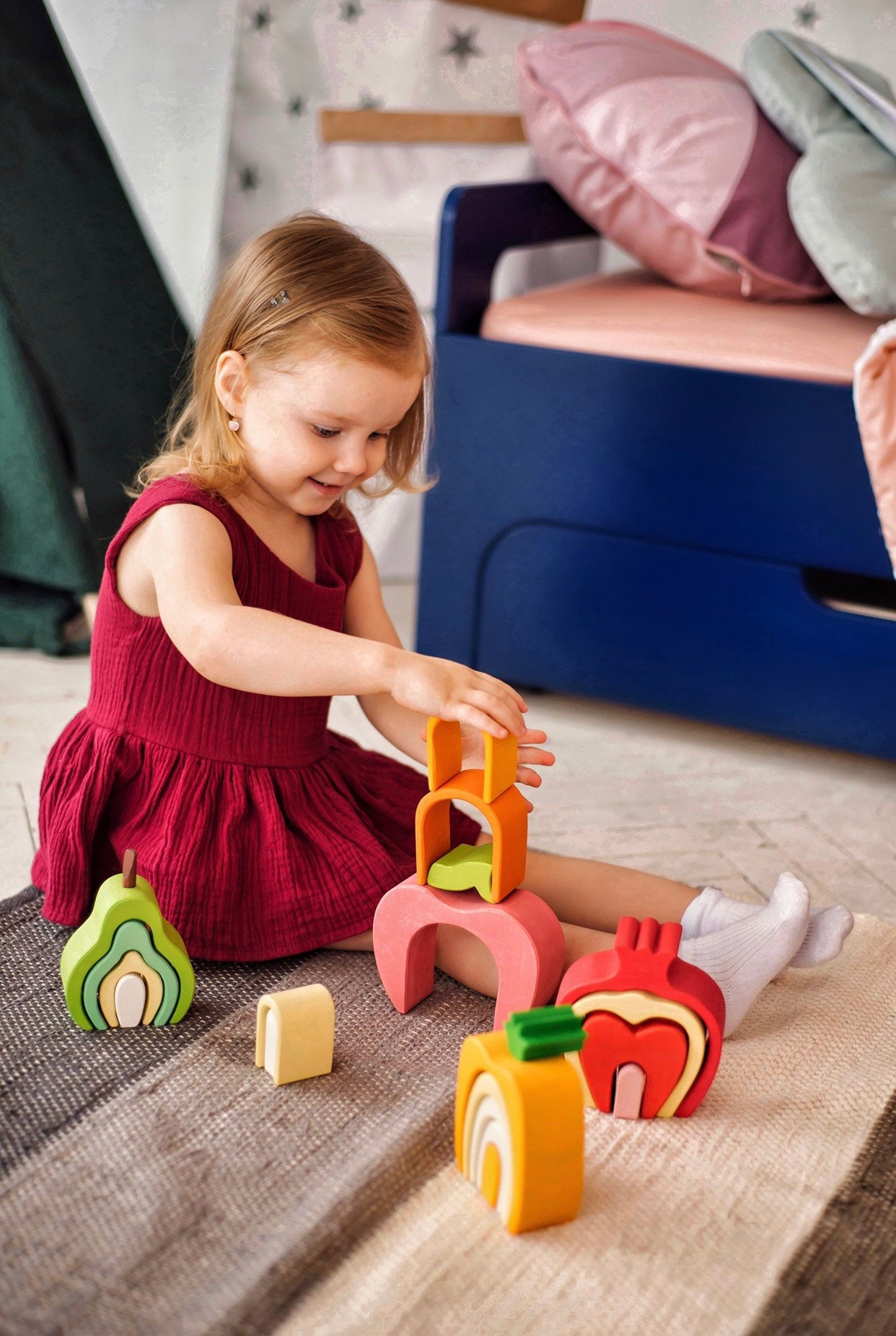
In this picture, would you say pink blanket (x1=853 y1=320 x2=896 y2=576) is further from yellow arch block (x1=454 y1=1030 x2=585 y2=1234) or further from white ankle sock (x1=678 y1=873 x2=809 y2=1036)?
yellow arch block (x1=454 y1=1030 x2=585 y2=1234)

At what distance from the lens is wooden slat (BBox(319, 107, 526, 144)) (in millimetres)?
1882

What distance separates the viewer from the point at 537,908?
2.89 ft

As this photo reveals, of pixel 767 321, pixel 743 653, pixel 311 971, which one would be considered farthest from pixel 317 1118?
pixel 767 321

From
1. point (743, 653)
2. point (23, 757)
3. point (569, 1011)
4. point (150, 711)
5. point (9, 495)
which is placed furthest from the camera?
point (9, 495)

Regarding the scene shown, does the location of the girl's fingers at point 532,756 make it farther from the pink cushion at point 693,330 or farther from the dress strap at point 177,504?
the pink cushion at point 693,330

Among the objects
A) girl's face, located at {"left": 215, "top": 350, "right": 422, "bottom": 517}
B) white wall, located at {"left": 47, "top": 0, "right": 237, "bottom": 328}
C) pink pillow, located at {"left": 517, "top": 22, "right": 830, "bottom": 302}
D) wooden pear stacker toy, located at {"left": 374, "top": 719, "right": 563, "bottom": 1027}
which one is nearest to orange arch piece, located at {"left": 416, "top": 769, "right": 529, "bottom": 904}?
wooden pear stacker toy, located at {"left": 374, "top": 719, "right": 563, "bottom": 1027}

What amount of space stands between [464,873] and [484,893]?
0.8 inches

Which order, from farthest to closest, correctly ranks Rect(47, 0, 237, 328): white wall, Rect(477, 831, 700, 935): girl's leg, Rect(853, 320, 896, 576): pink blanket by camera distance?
Rect(47, 0, 237, 328): white wall
Rect(853, 320, 896, 576): pink blanket
Rect(477, 831, 700, 935): girl's leg

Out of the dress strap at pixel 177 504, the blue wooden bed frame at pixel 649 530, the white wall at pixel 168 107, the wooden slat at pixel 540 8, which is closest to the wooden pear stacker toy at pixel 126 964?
the dress strap at pixel 177 504

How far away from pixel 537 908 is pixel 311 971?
8.0 inches

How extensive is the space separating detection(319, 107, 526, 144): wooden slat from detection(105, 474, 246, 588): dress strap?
3.64 ft

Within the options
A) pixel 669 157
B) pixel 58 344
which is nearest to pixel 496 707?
pixel 669 157

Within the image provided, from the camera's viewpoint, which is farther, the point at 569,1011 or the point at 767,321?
the point at 767,321

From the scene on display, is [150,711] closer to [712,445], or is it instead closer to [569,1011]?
[569,1011]
